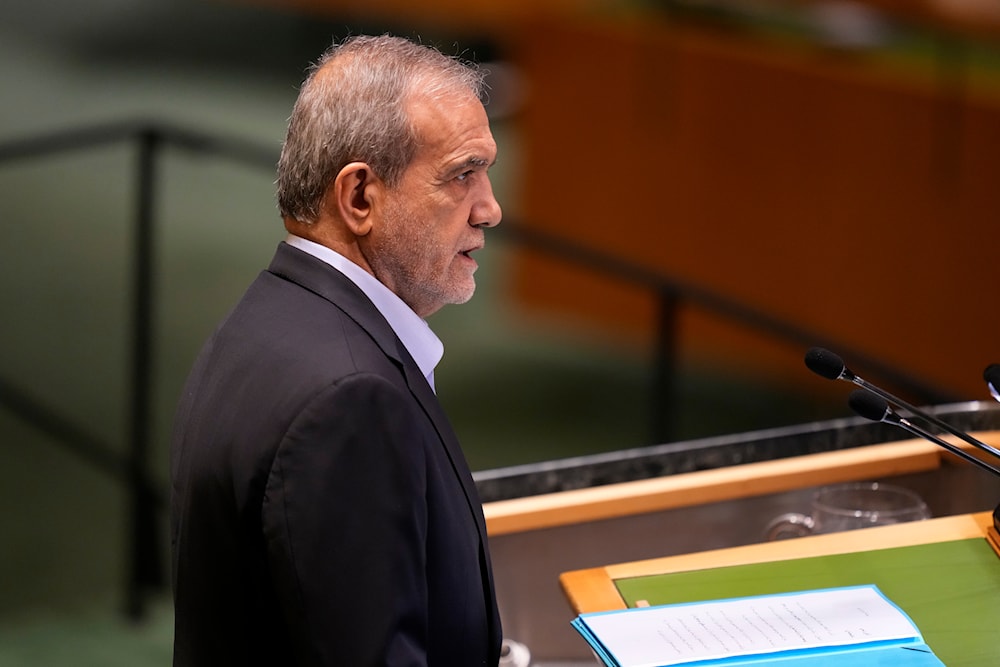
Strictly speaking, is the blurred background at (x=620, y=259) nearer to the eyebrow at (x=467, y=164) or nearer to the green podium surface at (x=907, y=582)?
the green podium surface at (x=907, y=582)

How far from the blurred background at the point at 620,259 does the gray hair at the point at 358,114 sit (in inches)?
91.8

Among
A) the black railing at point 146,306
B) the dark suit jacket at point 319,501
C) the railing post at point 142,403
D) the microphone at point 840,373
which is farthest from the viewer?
the railing post at point 142,403

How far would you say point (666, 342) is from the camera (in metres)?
3.87

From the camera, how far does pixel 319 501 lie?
54.7 inches

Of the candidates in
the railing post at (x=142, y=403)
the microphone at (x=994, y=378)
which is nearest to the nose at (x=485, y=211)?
the microphone at (x=994, y=378)

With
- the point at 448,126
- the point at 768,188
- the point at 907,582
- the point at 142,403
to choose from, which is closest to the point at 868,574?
the point at 907,582

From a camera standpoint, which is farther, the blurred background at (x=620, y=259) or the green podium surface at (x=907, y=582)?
the blurred background at (x=620, y=259)

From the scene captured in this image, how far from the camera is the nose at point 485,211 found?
1617 mm

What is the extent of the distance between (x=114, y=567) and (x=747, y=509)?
244 centimetres

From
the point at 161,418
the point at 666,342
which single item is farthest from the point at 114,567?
the point at 666,342

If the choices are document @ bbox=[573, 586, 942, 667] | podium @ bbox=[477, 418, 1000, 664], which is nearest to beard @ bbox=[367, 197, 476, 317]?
document @ bbox=[573, 586, 942, 667]

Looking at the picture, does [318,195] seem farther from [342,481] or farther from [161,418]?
[161,418]

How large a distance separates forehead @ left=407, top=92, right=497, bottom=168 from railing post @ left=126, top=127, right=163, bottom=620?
253 centimetres

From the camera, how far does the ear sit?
60.1 inches
